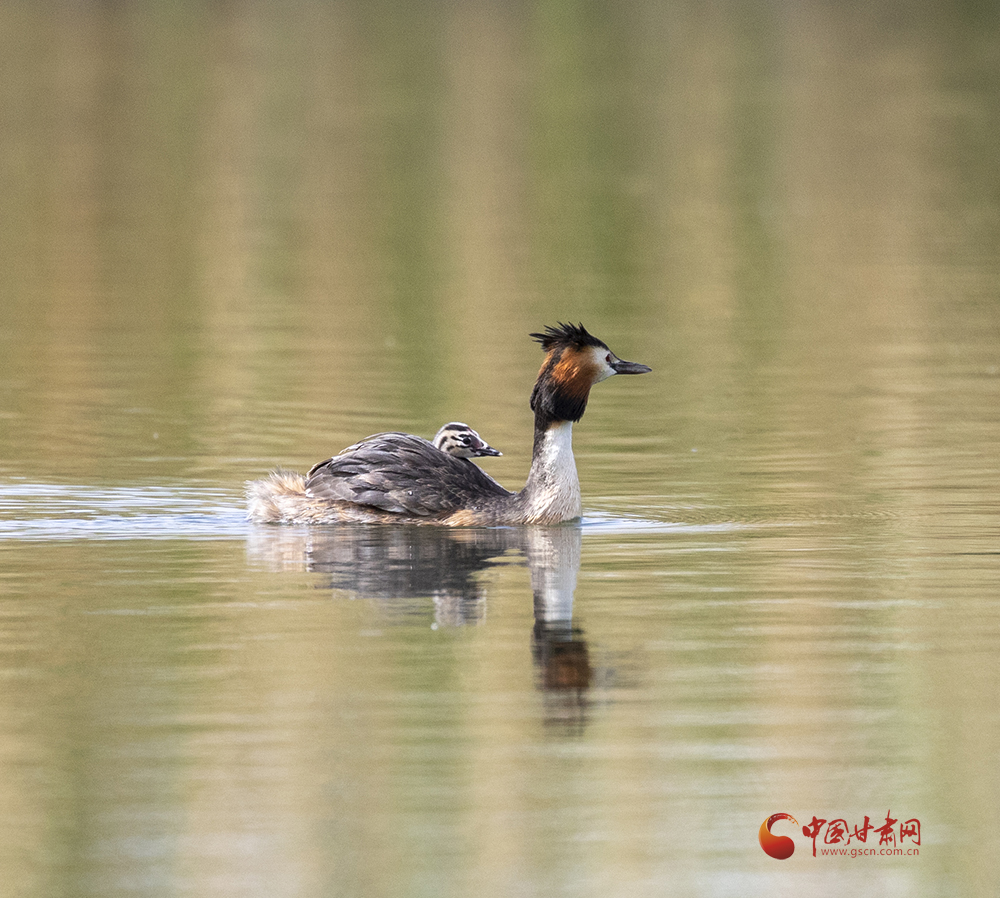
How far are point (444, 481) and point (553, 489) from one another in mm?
708

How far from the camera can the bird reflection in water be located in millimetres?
10703

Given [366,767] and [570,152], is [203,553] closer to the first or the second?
[366,767]

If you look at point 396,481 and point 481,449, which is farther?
point 481,449

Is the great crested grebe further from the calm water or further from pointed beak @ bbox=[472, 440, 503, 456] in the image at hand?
pointed beak @ bbox=[472, 440, 503, 456]

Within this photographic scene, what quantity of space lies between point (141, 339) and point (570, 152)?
918 inches

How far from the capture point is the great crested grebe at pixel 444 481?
49.4ft

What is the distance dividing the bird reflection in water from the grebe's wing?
0.17 meters

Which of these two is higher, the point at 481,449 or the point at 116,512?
the point at 481,449

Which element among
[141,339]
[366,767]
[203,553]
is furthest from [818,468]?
[141,339]

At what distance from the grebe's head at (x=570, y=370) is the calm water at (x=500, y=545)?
0.78 metres

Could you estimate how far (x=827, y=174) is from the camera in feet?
145

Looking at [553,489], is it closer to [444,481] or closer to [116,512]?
[444,481]

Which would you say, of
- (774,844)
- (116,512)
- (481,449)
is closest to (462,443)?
(481,449)

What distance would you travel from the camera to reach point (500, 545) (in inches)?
570
